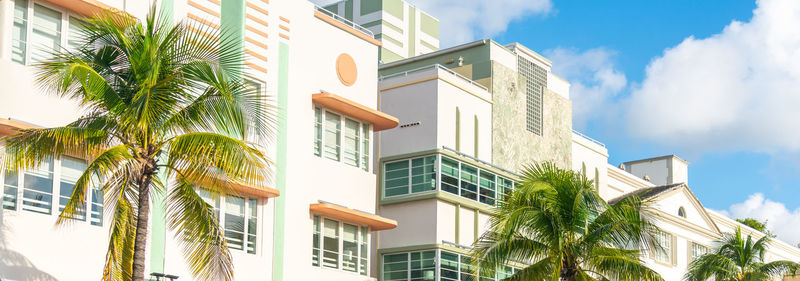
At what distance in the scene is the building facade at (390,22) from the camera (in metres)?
59.2

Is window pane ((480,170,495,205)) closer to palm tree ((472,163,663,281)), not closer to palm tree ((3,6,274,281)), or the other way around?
palm tree ((472,163,663,281))

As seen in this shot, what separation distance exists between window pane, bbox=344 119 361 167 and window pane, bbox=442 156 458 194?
3653mm

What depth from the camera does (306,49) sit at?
33.8 m

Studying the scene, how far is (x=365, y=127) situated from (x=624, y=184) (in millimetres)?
21834

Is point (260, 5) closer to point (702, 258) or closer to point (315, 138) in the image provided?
point (315, 138)

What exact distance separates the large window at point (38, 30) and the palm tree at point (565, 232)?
11.9 metres

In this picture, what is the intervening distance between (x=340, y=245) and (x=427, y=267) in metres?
3.93

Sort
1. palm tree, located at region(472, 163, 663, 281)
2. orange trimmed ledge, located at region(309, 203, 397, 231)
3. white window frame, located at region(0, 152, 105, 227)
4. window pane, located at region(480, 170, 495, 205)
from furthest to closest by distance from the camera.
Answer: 1. window pane, located at region(480, 170, 495, 205)
2. orange trimmed ledge, located at region(309, 203, 397, 231)
3. palm tree, located at region(472, 163, 663, 281)
4. white window frame, located at region(0, 152, 105, 227)

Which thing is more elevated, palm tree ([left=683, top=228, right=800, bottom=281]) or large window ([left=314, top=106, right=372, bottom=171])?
large window ([left=314, top=106, right=372, bottom=171])

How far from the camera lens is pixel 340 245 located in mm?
34312

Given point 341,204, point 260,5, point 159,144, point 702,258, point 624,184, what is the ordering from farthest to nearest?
1. point 624,184
2. point 702,258
3. point 341,204
4. point 260,5
5. point 159,144

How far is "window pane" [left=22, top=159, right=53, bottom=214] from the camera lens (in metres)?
24.5

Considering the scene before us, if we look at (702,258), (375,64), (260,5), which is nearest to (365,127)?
(375,64)

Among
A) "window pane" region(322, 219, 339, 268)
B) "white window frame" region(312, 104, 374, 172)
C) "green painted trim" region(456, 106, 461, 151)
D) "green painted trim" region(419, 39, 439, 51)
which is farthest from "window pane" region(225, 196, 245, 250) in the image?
"green painted trim" region(419, 39, 439, 51)
